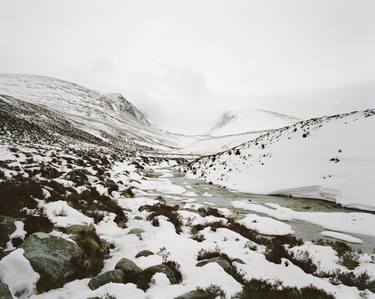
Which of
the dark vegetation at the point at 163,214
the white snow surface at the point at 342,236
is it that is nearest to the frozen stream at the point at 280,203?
the white snow surface at the point at 342,236

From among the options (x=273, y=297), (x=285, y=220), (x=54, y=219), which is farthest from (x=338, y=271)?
(x=54, y=219)

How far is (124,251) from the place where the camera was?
7.84m

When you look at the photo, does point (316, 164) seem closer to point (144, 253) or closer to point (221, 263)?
point (221, 263)

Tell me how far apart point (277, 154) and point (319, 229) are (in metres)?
10.1

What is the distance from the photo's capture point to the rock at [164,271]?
21.0 ft

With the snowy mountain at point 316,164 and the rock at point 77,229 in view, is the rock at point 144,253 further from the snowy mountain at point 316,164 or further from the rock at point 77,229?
the snowy mountain at point 316,164

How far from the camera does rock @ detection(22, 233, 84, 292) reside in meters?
5.87

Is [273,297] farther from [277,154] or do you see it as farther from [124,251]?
[277,154]

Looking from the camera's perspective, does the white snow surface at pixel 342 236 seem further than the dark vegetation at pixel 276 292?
Yes

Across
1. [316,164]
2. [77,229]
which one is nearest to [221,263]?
[77,229]

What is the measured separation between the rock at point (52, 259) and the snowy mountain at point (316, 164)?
12321 millimetres

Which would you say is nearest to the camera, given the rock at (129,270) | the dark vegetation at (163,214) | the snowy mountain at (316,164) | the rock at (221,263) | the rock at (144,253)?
the rock at (129,270)

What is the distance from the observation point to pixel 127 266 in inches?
257

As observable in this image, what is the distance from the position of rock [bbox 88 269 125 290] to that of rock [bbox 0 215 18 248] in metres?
2.74
